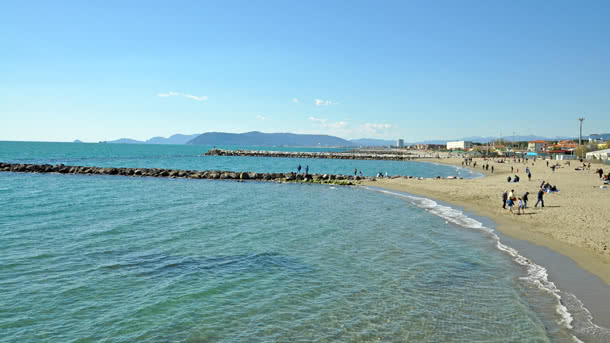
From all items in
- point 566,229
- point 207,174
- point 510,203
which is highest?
point 207,174

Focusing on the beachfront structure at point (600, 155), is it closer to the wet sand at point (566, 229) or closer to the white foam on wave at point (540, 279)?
the wet sand at point (566, 229)

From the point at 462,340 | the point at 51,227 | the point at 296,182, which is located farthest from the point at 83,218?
the point at 296,182

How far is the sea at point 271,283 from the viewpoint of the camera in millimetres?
8875

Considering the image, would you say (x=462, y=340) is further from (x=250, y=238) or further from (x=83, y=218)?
(x=83, y=218)

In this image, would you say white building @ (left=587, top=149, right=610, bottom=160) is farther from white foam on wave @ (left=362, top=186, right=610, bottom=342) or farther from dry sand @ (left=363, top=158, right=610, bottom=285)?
white foam on wave @ (left=362, top=186, right=610, bottom=342)

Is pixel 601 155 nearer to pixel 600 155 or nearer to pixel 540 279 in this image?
pixel 600 155

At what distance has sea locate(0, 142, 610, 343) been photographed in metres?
8.88

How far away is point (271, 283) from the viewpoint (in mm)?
12016

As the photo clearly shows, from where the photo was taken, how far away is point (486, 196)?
106 ft

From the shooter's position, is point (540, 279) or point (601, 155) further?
point (601, 155)

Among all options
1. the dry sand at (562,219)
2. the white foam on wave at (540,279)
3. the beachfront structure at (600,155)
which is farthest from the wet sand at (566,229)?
the beachfront structure at (600,155)

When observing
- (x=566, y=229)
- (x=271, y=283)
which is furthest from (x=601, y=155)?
(x=271, y=283)

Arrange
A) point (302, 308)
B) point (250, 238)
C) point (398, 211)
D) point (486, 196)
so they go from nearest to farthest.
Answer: point (302, 308) → point (250, 238) → point (398, 211) → point (486, 196)

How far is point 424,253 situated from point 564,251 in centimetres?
567
